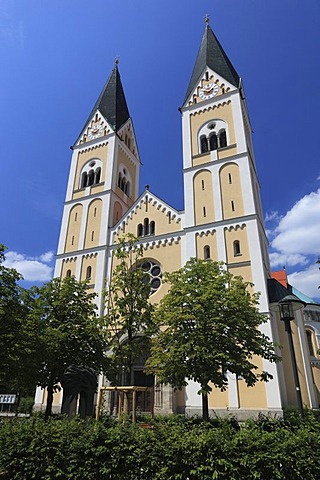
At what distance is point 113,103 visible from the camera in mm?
38594

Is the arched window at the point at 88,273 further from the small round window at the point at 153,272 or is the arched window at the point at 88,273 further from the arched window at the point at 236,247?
the arched window at the point at 236,247

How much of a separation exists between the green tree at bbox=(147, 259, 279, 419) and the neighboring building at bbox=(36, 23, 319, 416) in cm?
544

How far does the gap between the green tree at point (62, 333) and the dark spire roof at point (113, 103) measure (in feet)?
73.9

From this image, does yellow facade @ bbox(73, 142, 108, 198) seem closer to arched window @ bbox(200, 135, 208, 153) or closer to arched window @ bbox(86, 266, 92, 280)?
arched window @ bbox(86, 266, 92, 280)

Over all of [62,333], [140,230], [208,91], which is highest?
[208,91]

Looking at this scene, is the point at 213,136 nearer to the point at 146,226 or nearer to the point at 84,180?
the point at 146,226

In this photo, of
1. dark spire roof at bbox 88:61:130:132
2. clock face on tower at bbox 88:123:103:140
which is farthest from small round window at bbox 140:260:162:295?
clock face on tower at bbox 88:123:103:140

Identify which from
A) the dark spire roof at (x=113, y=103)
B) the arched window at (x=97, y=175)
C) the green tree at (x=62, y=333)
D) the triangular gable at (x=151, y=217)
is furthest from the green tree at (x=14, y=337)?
the dark spire roof at (x=113, y=103)

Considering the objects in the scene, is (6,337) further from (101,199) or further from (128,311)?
(101,199)

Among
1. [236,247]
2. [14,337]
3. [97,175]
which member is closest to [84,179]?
[97,175]

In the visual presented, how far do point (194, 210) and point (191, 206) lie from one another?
0.46 meters

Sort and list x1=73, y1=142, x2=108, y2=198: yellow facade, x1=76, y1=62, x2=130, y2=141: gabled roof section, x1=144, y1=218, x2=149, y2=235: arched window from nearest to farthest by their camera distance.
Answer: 1. x1=144, y1=218, x2=149, y2=235: arched window
2. x1=73, y1=142, x2=108, y2=198: yellow facade
3. x1=76, y1=62, x2=130, y2=141: gabled roof section

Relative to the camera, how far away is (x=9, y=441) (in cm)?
693

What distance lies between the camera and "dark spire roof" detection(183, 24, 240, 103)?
104 feet
